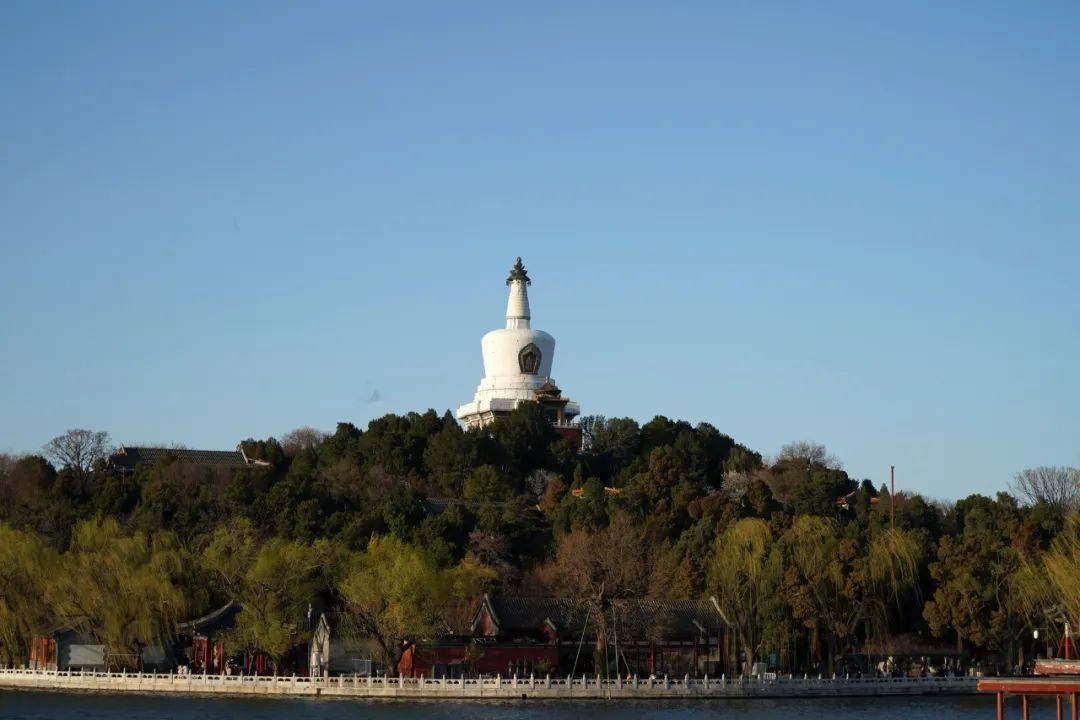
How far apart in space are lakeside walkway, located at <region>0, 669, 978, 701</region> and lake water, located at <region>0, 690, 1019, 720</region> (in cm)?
86

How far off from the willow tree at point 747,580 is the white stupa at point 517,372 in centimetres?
3046

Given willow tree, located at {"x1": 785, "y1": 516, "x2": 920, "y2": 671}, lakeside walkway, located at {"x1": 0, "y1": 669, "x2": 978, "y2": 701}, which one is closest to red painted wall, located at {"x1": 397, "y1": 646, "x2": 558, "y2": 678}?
lakeside walkway, located at {"x1": 0, "y1": 669, "x2": 978, "y2": 701}

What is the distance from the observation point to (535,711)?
176 feet

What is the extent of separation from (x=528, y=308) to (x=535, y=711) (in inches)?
2005

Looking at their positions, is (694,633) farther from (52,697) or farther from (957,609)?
(52,697)

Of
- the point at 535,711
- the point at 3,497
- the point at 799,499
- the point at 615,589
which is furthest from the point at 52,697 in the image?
the point at 799,499

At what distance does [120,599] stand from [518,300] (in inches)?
1760

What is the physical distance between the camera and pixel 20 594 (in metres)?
63.1

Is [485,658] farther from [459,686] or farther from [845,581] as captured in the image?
[845,581]

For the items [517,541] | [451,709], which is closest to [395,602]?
[451,709]

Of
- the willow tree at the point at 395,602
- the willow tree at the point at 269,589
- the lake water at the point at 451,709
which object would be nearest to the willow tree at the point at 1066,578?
the lake water at the point at 451,709

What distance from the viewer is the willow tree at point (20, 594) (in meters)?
62.6

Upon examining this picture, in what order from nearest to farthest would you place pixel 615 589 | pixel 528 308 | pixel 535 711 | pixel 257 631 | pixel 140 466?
pixel 535 711
pixel 257 631
pixel 615 589
pixel 140 466
pixel 528 308

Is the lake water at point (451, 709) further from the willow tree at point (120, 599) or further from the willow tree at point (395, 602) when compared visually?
the willow tree at point (120, 599)
